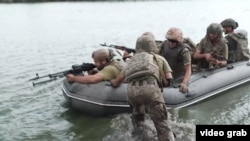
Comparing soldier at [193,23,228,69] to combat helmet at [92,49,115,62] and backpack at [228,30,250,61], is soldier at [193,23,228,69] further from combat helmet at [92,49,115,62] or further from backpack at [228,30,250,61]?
combat helmet at [92,49,115,62]

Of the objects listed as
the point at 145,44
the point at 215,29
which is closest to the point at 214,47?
the point at 215,29

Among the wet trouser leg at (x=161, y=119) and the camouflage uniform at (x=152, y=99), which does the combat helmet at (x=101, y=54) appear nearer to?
the camouflage uniform at (x=152, y=99)

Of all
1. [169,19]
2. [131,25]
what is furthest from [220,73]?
[169,19]

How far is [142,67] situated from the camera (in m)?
5.71

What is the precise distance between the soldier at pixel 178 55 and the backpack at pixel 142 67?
1.62 metres

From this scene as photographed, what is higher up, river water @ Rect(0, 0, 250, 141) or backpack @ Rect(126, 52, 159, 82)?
backpack @ Rect(126, 52, 159, 82)

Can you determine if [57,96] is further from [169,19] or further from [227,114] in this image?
[169,19]

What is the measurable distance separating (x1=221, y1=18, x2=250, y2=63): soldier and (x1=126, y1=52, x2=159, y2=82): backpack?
14.4 feet

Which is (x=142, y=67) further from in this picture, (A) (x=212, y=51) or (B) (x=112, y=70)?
(A) (x=212, y=51)

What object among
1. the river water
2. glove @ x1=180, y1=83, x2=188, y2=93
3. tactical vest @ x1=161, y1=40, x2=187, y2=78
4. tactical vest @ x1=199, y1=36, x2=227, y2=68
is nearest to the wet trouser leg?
the river water

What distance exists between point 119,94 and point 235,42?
12.2ft

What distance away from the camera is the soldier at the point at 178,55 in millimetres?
7336

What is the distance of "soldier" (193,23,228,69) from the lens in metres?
8.54

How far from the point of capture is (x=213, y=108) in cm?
839
